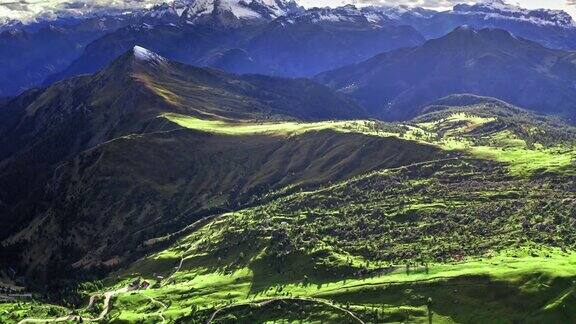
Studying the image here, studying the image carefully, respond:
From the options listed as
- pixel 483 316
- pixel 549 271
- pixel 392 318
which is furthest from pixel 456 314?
pixel 549 271

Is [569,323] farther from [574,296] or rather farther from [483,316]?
[483,316]

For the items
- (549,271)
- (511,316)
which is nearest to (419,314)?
(511,316)

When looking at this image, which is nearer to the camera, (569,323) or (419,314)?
(569,323)

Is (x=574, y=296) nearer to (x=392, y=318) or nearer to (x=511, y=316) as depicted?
(x=511, y=316)

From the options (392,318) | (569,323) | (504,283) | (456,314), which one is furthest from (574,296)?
(392,318)

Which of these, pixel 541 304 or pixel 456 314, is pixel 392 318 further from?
pixel 541 304

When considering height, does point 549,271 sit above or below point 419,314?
above

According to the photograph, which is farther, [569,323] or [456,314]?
[456,314]
